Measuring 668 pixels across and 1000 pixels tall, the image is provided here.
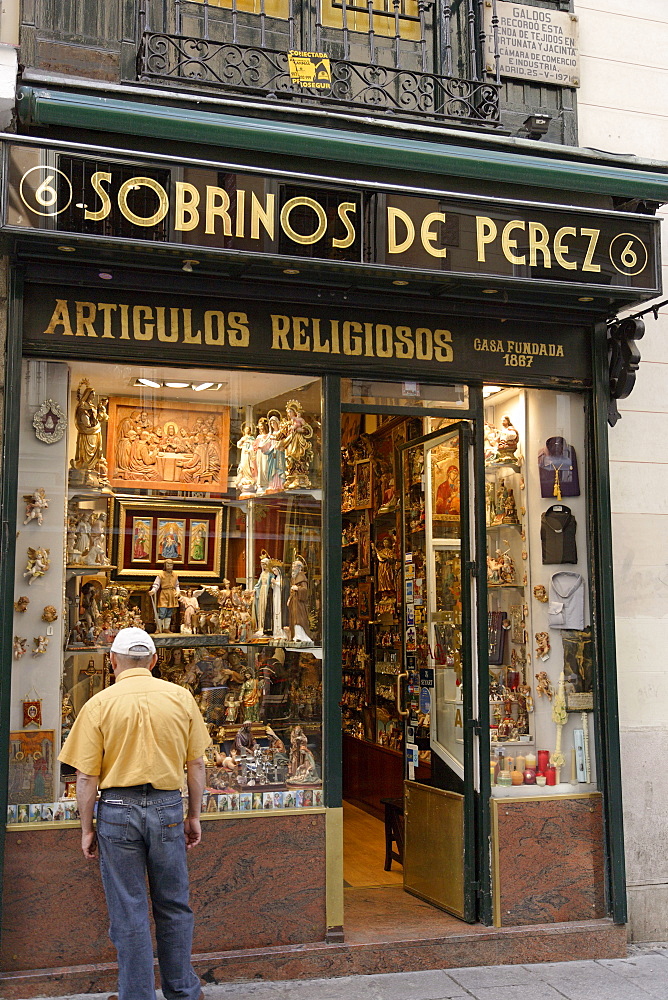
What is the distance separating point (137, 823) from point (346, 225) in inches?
134

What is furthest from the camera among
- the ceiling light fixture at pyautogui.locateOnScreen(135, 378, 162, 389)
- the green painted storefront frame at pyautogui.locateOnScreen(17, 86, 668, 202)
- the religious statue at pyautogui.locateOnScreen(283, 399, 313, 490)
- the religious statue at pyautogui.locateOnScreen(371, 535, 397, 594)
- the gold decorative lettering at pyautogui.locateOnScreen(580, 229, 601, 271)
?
the religious statue at pyautogui.locateOnScreen(371, 535, 397, 594)

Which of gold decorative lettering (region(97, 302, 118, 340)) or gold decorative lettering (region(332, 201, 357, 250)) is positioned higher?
gold decorative lettering (region(332, 201, 357, 250))

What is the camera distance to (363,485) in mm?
10016

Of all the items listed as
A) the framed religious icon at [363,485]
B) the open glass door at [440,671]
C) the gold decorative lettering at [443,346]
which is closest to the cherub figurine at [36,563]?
the open glass door at [440,671]

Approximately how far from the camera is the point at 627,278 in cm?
619

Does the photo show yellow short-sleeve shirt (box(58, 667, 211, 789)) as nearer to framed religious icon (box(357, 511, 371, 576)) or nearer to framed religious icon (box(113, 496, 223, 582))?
framed religious icon (box(113, 496, 223, 582))

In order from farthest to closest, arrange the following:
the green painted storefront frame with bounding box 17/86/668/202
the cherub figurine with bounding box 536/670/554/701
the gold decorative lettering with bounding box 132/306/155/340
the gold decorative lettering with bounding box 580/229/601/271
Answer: the cherub figurine with bounding box 536/670/554/701
the gold decorative lettering with bounding box 580/229/601/271
the gold decorative lettering with bounding box 132/306/155/340
the green painted storefront frame with bounding box 17/86/668/202

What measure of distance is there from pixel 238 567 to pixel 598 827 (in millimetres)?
2934

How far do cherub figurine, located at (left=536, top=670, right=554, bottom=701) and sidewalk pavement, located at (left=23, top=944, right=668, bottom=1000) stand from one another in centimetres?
152

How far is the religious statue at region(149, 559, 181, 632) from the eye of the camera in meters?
6.21

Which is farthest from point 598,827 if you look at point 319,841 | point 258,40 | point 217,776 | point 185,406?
point 258,40

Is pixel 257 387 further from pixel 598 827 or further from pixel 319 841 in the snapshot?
pixel 598 827

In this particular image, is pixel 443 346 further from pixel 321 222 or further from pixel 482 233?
pixel 321 222

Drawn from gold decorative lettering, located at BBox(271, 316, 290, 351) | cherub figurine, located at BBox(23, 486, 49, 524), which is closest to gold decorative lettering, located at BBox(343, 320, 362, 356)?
gold decorative lettering, located at BBox(271, 316, 290, 351)
